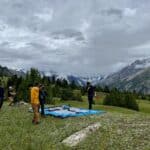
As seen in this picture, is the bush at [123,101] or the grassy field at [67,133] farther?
the bush at [123,101]

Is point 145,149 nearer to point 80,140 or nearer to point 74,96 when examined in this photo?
point 80,140

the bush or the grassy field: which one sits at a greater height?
the bush

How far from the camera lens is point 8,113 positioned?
5234 centimetres

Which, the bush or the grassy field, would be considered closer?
the grassy field

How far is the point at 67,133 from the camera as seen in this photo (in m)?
36.5

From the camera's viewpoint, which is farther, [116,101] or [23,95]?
[116,101]

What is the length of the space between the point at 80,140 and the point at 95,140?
114cm

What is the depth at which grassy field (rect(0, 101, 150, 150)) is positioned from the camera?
30000 millimetres

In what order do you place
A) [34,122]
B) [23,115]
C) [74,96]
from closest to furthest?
[34,122] → [23,115] → [74,96]

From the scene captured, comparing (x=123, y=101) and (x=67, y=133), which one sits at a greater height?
(x=123, y=101)

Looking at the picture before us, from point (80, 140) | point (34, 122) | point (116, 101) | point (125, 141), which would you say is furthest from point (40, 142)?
point (116, 101)

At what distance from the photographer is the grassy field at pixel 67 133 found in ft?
98.4

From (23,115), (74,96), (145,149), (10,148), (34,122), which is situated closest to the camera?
(10,148)

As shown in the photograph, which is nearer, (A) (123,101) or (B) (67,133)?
(B) (67,133)
